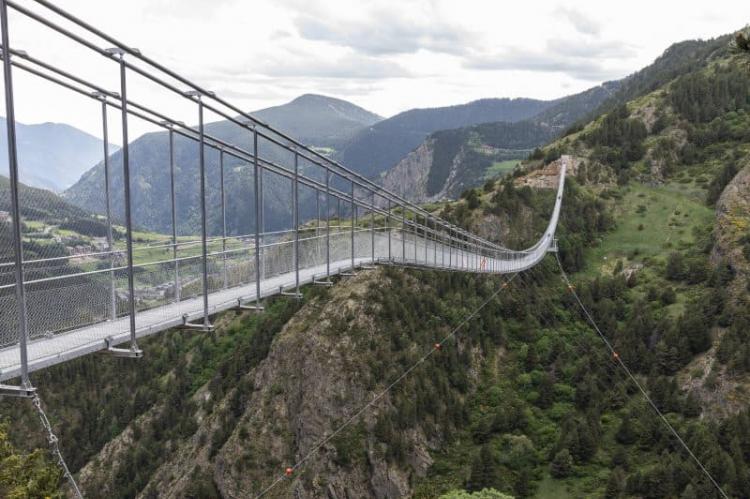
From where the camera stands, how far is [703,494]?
3356 cm

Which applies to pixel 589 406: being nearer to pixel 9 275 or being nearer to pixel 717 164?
pixel 717 164

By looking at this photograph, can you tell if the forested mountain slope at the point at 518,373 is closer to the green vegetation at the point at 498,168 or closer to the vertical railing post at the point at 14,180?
the vertical railing post at the point at 14,180

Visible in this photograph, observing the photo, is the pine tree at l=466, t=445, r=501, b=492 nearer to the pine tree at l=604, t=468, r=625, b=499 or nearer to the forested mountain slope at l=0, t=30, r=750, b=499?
the forested mountain slope at l=0, t=30, r=750, b=499

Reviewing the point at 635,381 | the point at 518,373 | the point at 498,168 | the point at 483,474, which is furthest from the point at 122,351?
the point at 498,168

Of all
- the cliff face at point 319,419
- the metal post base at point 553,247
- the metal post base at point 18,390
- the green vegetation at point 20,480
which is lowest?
the cliff face at point 319,419

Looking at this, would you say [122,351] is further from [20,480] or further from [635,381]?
[635,381]

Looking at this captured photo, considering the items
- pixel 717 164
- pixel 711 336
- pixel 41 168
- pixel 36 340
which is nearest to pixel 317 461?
pixel 711 336

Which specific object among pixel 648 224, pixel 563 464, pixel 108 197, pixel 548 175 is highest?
pixel 108 197

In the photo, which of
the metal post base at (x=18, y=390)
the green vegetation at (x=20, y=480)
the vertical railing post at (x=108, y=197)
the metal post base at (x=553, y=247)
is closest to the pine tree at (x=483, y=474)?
the metal post base at (x=553, y=247)

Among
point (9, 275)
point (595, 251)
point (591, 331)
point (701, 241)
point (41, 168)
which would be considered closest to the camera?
point (9, 275)

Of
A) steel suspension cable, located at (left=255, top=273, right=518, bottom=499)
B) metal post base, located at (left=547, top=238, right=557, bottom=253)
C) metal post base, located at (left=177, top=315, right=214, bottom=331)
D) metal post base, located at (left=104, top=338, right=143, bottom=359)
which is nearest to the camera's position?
metal post base, located at (left=104, top=338, right=143, bottom=359)

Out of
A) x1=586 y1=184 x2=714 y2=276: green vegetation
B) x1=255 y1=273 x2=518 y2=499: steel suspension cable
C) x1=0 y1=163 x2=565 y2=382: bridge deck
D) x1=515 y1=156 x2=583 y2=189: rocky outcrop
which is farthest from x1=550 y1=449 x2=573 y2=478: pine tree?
x1=515 y1=156 x2=583 y2=189: rocky outcrop

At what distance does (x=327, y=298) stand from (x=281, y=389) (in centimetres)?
715

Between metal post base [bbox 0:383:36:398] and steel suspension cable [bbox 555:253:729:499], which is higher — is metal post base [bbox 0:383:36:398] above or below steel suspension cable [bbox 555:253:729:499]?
above
